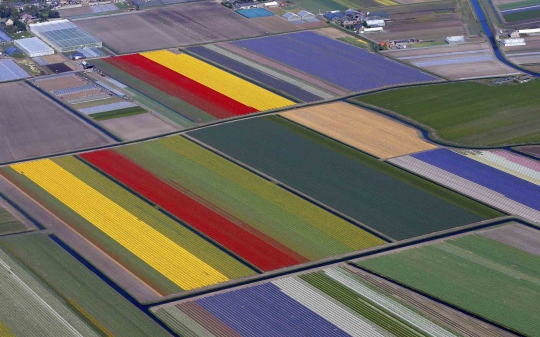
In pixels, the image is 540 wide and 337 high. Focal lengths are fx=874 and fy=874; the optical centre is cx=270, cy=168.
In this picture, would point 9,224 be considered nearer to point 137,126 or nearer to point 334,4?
point 137,126

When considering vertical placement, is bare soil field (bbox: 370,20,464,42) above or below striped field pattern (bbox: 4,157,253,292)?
above

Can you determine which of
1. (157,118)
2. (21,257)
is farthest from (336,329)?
(157,118)

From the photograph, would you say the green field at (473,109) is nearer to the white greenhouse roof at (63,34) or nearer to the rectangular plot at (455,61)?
the rectangular plot at (455,61)

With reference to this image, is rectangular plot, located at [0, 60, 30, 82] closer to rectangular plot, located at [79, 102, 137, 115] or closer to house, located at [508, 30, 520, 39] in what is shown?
rectangular plot, located at [79, 102, 137, 115]

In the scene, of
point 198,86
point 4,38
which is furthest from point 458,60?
point 4,38

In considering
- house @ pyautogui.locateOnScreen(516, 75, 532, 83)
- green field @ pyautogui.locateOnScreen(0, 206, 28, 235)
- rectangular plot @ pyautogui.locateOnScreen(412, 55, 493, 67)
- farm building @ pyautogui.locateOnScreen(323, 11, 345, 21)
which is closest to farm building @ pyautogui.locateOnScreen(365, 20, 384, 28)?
farm building @ pyautogui.locateOnScreen(323, 11, 345, 21)
